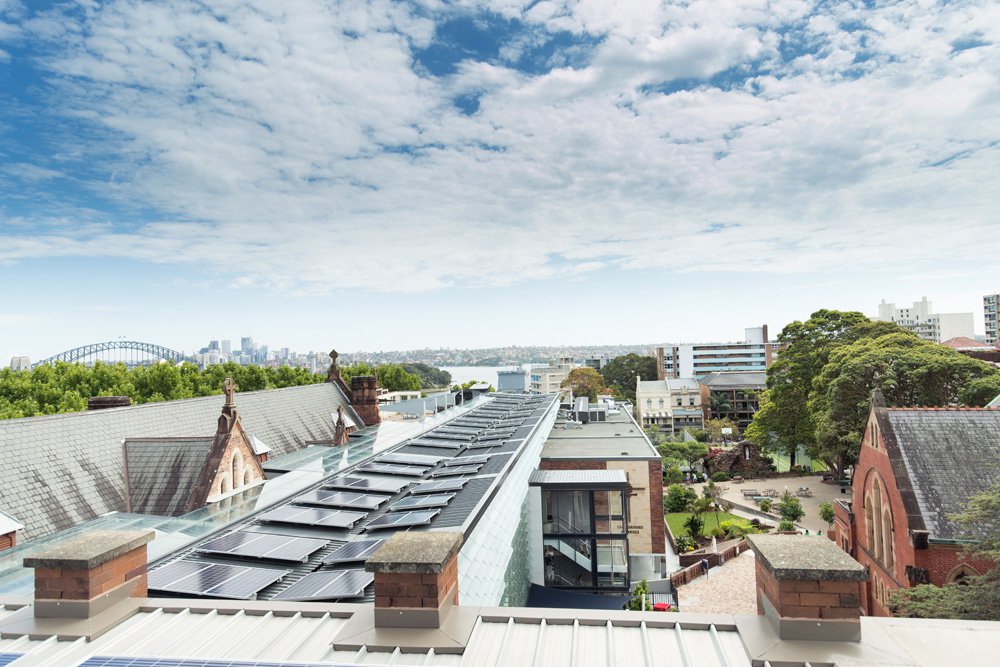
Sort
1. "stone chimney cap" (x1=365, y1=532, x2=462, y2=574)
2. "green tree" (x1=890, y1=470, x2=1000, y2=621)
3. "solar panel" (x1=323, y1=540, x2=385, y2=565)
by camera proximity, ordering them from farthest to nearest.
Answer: "green tree" (x1=890, y1=470, x2=1000, y2=621), "solar panel" (x1=323, y1=540, x2=385, y2=565), "stone chimney cap" (x1=365, y1=532, x2=462, y2=574)

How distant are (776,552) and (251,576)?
9.28 meters

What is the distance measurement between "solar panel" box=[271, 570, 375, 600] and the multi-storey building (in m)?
131

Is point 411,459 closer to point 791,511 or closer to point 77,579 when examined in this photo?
point 77,579

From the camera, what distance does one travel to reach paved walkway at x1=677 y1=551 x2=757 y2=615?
90.5 feet

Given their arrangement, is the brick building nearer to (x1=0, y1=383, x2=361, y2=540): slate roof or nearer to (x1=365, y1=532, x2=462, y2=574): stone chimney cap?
(x1=365, y1=532, x2=462, y2=574): stone chimney cap

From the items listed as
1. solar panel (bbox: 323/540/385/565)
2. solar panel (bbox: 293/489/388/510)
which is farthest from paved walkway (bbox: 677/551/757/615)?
solar panel (bbox: 323/540/385/565)

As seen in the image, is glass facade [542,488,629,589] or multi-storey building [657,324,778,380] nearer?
glass facade [542,488,629,589]

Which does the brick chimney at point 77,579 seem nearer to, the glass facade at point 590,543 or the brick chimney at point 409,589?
the brick chimney at point 409,589

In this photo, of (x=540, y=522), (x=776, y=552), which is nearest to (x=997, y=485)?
(x=540, y=522)

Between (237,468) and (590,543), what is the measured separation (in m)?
13.7

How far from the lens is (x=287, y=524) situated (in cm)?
1535

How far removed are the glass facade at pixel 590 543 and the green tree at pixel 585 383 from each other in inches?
3367

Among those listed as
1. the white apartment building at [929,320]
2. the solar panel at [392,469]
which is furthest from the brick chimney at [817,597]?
the white apartment building at [929,320]

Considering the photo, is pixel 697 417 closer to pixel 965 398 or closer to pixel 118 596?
pixel 965 398
